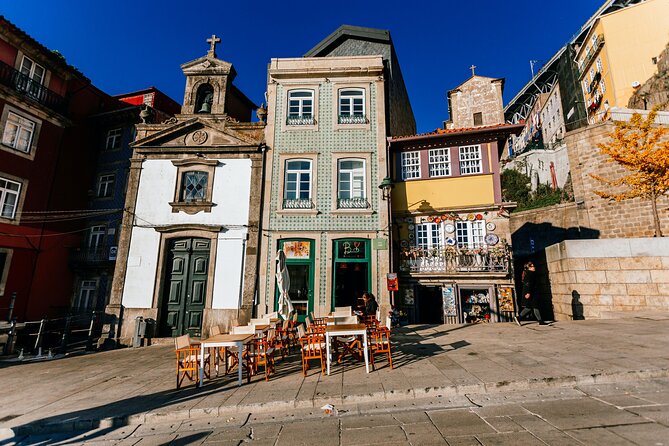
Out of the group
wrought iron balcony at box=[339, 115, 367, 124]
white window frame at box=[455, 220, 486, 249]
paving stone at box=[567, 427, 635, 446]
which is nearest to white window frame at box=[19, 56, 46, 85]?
wrought iron balcony at box=[339, 115, 367, 124]

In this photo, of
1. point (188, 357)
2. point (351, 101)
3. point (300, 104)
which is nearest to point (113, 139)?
point (300, 104)

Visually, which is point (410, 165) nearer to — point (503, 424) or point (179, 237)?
point (179, 237)

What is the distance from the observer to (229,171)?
557 inches

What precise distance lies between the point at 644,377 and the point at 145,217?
52.1 ft

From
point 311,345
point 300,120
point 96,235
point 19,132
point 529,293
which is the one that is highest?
point 300,120

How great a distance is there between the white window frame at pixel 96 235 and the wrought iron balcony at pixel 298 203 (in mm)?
10984

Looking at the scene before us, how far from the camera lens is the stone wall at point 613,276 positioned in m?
10.4

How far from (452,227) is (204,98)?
13333 millimetres

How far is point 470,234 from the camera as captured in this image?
13.5m

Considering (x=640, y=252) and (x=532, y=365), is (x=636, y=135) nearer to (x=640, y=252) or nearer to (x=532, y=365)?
(x=640, y=252)

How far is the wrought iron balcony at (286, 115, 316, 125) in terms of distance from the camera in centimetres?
1454

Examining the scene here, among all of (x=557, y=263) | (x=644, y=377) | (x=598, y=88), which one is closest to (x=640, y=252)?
(x=557, y=263)

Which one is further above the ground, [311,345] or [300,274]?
[300,274]

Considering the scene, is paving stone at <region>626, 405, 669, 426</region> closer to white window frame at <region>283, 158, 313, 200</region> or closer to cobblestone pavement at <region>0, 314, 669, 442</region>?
cobblestone pavement at <region>0, 314, 669, 442</region>
